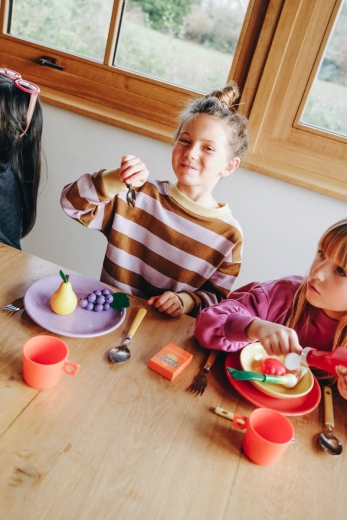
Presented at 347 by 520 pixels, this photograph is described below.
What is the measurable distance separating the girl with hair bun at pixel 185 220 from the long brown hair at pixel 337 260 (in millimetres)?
257

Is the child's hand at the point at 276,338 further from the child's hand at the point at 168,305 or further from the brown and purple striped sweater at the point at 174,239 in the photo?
the brown and purple striped sweater at the point at 174,239

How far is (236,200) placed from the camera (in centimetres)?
173

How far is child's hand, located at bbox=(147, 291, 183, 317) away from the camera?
1.02 meters

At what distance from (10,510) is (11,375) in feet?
0.80

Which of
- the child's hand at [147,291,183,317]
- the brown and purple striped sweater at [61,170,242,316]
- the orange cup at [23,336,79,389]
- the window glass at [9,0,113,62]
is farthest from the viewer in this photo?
the window glass at [9,0,113,62]

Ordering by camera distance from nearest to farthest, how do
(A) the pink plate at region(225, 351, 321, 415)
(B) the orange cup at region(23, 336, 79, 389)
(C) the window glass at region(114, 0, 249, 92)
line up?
(B) the orange cup at region(23, 336, 79, 389) → (A) the pink plate at region(225, 351, 321, 415) → (C) the window glass at region(114, 0, 249, 92)

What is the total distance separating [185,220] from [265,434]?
68cm

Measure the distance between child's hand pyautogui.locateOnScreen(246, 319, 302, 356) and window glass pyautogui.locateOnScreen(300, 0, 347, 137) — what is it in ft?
3.54

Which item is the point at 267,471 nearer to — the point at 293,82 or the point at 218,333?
→ the point at 218,333

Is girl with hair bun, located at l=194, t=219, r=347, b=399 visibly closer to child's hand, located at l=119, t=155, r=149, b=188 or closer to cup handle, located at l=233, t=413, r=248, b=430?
cup handle, located at l=233, t=413, r=248, b=430

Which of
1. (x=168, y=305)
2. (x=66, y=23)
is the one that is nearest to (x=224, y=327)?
(x=168, y=305)

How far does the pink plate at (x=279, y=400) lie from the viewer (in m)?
0.81

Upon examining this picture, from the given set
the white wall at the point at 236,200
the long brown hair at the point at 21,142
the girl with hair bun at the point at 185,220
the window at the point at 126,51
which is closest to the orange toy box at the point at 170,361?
the girl with hair bun at the point at 185,220

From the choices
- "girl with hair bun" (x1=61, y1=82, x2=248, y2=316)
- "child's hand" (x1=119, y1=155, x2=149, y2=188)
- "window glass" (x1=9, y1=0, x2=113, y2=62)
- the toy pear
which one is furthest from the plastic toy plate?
"window glass" (x1=9, y1=0, x2=113, y2=62)
